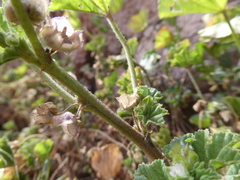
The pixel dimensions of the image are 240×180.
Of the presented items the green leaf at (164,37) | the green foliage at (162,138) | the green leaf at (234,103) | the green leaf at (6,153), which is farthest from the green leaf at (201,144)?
the green leaf at (164,37)

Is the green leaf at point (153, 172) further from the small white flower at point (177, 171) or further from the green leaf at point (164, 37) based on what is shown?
the green leaf at point (164, 37)

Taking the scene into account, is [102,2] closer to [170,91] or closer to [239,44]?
[239,44]

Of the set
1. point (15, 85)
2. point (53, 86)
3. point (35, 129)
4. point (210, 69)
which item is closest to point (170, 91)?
point (210, 69)

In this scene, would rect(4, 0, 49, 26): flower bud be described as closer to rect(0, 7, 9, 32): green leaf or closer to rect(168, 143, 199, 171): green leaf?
rect(0, 7, 9, 32): green leaf

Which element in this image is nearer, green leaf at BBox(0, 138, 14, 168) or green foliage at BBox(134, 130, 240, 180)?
green foliage at BBox(134, 130, 240, 180)

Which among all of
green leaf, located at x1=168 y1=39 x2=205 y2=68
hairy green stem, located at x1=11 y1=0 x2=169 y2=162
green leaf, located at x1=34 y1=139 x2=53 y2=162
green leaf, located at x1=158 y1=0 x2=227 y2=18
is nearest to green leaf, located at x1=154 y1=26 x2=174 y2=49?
green leaf, located at x1=168 y1=39 x2=205 y2=68
